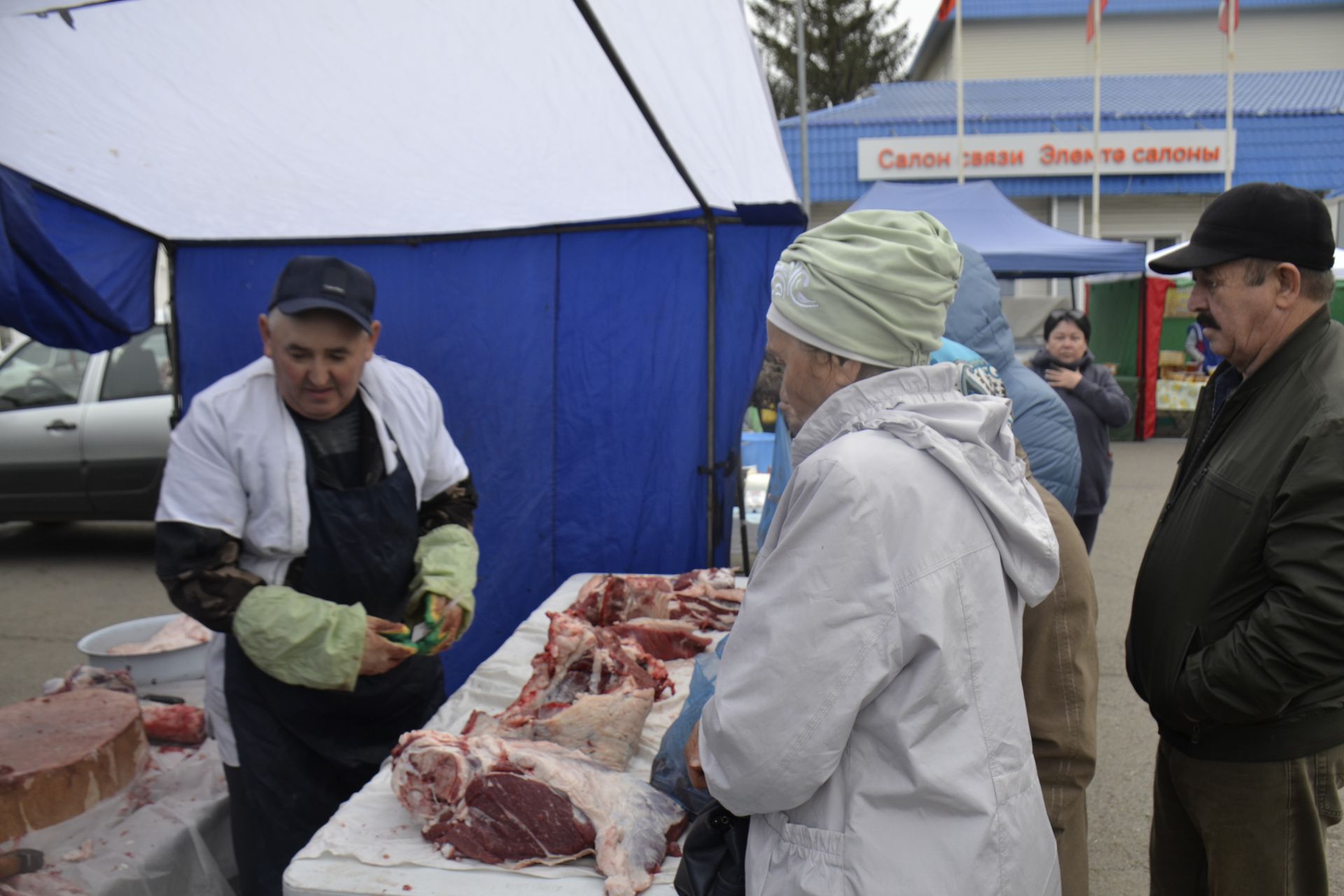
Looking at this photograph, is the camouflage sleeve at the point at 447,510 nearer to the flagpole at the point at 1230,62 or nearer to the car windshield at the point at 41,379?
the car windshield at the point at 41,379

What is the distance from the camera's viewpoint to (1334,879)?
362 cm

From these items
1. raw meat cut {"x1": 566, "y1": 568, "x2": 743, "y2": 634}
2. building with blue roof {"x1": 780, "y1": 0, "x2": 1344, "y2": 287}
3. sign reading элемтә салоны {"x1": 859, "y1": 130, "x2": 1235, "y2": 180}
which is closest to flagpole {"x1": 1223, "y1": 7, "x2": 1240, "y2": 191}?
building with blue roof {"x1": 780, "y1": 0, "x2": 1344, "y2": 287}

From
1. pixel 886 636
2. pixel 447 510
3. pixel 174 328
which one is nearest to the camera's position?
pixel 886 636

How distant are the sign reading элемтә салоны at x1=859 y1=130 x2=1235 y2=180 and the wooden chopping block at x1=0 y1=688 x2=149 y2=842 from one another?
1695 centimetres

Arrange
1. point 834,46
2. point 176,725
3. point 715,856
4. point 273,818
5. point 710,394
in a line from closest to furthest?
point 715,856
point 273,818
point 176,725
point 710,394
point 834,46

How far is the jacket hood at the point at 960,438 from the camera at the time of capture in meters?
1.52

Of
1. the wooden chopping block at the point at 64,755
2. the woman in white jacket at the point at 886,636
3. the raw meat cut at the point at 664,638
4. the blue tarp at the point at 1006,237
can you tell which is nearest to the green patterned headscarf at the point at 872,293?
the woman in white jacket at the point at 886,636

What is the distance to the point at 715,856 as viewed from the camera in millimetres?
1788

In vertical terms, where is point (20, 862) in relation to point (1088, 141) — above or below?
below

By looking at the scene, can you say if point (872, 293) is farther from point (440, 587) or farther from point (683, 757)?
point (440, 587)

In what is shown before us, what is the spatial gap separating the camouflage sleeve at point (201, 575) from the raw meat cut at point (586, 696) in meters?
0.72

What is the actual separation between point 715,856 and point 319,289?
6.05 feet

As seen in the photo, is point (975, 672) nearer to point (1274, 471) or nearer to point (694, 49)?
point (1274, 471)

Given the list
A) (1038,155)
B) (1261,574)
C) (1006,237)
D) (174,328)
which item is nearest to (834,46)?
(1038,155)
